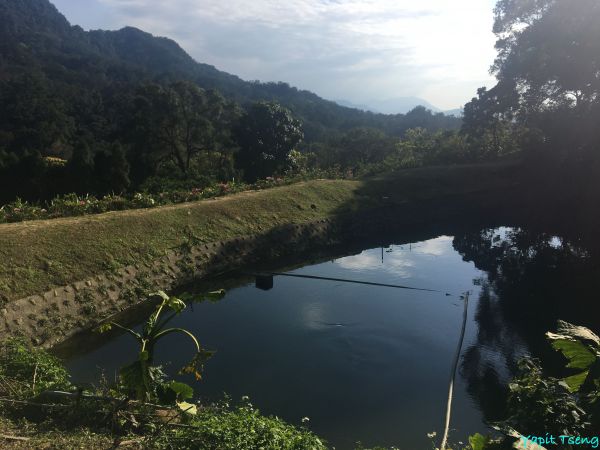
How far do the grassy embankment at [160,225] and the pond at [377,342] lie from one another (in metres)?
2.83

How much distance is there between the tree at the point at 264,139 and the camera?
3678 centimetres

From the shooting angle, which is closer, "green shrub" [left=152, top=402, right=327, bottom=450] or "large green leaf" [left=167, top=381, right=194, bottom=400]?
"green shrub" [left=152, top=402, right=327, bottom=450]

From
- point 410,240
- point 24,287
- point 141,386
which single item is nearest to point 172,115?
point 410,240

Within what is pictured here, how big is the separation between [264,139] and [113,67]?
89.8m

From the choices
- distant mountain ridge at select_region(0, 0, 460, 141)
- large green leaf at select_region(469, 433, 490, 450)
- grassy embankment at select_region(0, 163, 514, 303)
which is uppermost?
distant mountain ridge at select_region(0, 0, 460, 141)

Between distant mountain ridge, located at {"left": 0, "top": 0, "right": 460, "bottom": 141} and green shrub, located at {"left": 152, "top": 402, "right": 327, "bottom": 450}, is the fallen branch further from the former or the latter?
distant mountain ridge, located at {"left": 0, "top": 0, "right": 460, "bottom": 141}

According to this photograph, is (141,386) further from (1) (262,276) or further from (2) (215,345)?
(1) (262,276)

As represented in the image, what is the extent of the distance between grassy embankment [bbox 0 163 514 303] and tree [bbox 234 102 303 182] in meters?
9.57

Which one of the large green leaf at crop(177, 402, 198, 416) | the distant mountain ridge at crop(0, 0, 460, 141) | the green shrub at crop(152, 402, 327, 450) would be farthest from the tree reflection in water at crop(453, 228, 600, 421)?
the distant mountain ridge at crop(0, 0, 460, 141)

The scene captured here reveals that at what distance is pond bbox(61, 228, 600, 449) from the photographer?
901 cm

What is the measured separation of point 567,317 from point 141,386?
484 inches

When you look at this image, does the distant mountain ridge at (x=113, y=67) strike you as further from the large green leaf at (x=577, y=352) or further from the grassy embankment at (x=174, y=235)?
the large green leaf at (x=577, y=352)

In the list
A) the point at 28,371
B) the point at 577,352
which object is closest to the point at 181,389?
the point at 28,371

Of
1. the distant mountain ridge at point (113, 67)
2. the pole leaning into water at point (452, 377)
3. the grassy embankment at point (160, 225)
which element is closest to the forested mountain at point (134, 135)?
the distant mountain ridge at point (113, 67)
